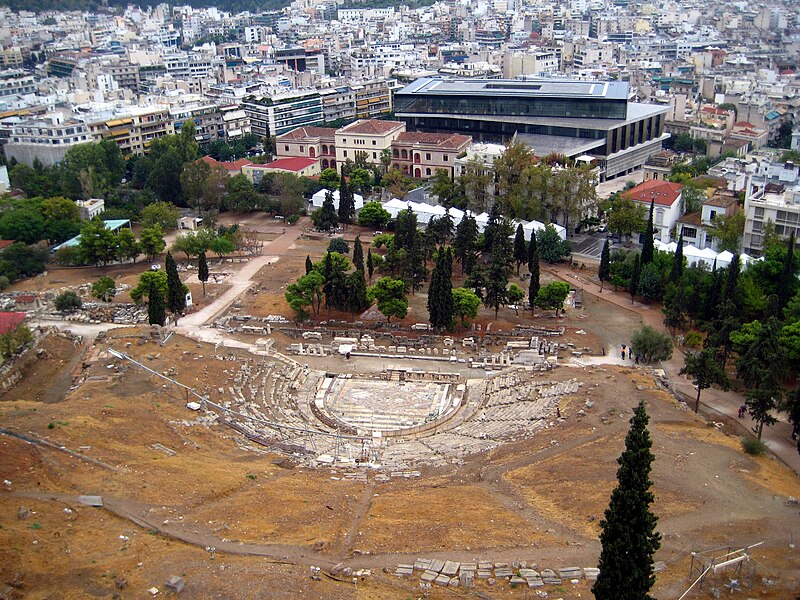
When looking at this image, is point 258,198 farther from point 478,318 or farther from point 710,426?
point 710,426

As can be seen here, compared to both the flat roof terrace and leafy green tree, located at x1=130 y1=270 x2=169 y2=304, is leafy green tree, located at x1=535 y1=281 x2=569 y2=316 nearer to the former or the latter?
leafy green tree, located at x1=130 y1=270 x2=169 y2=304

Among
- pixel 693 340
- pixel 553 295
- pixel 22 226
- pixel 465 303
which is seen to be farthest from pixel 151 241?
pixel 693 340

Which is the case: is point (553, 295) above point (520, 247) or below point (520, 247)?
below

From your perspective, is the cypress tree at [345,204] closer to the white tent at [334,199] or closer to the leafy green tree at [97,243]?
the white tent at [334,199]

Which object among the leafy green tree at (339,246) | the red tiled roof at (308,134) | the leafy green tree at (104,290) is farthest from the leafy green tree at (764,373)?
the red tiled roof at (308,134)

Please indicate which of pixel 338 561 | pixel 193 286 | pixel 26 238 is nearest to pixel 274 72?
pixel 26 238

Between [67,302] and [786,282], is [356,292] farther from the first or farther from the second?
[786,282]

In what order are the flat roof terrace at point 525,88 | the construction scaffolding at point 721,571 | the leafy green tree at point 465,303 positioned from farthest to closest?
the flat roof terrace at point 525,88 < the leafy green tree at point 465,303 < the construction scaffolding at point 721,571
